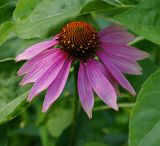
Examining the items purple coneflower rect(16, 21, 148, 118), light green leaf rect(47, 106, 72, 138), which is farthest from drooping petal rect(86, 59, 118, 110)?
light green leaf rect(47, 106, 72, 138)

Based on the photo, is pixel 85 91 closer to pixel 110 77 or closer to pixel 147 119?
pixel 110 77

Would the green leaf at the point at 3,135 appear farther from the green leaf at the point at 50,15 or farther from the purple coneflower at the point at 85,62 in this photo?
the green leaf at the point at 50,15

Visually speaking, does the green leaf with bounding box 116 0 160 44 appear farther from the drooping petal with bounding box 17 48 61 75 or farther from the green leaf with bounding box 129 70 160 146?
the drooping petal with bounding box 17 48 61 75

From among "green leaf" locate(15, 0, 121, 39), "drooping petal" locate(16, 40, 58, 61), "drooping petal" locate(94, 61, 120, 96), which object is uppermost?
"green leaf" locate(15, 0, 121, 39)

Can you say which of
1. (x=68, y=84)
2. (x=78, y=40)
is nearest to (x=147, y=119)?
(x=78, y=40)

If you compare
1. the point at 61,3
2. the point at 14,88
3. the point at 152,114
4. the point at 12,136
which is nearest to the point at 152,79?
the point at 152,114
